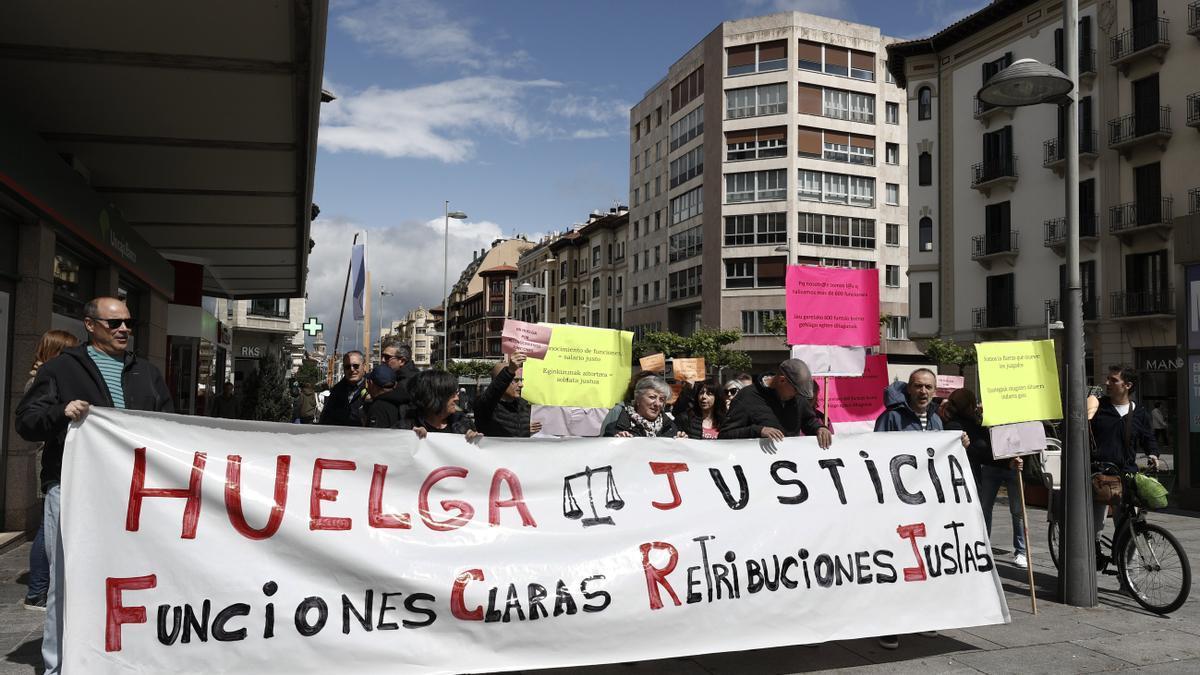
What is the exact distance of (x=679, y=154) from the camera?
63.2 meters

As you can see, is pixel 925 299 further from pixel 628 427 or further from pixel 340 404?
pixel 628 427

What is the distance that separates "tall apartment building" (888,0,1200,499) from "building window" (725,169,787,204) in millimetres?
11935

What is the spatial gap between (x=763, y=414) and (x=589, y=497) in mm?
1412

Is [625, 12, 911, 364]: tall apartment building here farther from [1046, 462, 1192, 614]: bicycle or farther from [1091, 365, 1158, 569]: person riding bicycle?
[1046, 462, 1192, 614]: bicycle

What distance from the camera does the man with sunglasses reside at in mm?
4234

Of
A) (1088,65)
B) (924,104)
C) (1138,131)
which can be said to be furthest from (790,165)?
(1138,131)

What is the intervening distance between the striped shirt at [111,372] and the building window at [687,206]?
5635 cm

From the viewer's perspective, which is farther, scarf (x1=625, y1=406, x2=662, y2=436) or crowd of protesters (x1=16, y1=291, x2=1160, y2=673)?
scarf (x1=625, y1=406, x2=662, y2=436)

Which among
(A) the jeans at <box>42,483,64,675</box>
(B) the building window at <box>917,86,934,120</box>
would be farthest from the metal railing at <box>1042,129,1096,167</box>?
(A) the jeans at <box>42,483,64,675</box>

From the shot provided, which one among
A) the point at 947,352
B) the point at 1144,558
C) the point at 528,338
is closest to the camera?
the point at 1144,558

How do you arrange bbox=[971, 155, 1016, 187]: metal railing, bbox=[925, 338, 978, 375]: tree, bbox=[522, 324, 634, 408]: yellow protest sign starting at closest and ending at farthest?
bbox=[522, 324, 634, 408]: yellow protest sign < bbox=[971, 155, 1016, 187]: metal railing < bbox=[925, 338, 978, 375]: tree

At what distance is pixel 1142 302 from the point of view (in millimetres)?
31641

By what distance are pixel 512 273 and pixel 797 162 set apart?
72978 millimetres

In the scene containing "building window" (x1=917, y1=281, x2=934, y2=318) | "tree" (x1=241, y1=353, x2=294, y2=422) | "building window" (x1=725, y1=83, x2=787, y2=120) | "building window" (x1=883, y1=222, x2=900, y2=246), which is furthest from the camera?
"building window" (x1=883, y1=222, x2=900, y2=246)
